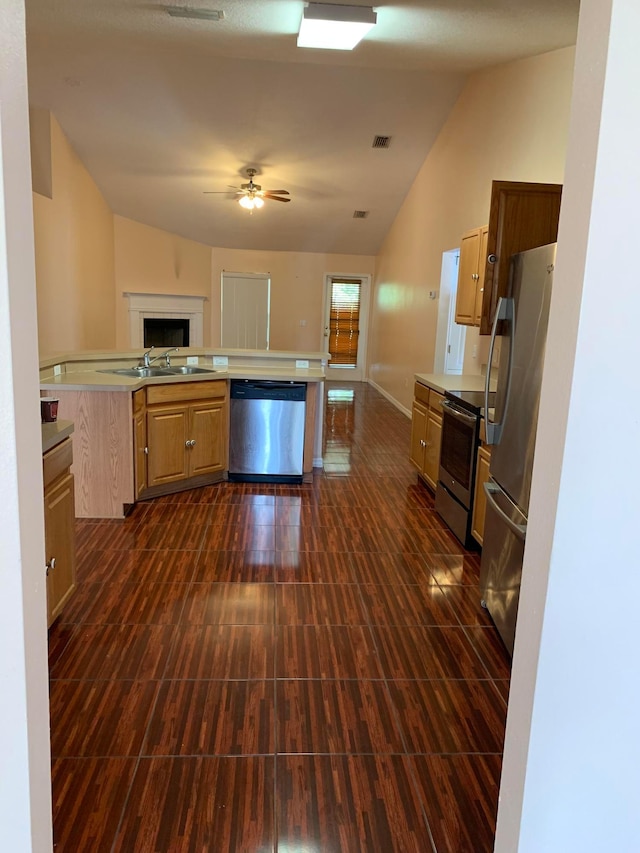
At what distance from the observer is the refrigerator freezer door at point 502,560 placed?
93.0 inches

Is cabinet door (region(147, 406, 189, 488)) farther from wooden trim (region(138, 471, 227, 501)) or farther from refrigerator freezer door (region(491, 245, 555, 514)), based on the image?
refrigerator freezer door (region(491, 245, 555, 514))

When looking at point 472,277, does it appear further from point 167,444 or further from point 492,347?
point 167,444

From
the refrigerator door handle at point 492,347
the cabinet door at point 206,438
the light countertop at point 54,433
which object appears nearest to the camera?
the light countertop at point 54,433

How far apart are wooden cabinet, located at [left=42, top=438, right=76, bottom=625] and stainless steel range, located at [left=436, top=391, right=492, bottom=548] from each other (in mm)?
2128

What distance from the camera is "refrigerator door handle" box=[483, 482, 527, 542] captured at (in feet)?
7.63

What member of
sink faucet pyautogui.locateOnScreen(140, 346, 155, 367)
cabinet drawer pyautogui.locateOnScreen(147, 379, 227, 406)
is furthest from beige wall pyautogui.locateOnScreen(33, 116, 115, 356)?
cabinet drawer pyautogui.locateOnScreen(147, 379, 227, 406)

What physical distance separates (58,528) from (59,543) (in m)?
0.08

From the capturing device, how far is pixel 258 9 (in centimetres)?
370

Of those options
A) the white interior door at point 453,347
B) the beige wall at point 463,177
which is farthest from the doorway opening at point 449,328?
the beige wall at point 463,177

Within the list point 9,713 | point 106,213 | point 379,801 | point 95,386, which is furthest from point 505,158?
point 106,213

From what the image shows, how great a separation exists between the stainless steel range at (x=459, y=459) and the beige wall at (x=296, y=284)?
696 centimetres

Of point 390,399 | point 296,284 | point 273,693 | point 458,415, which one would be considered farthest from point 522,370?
point 296,284

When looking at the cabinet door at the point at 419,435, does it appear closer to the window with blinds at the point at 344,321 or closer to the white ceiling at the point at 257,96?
the white ceiling at the point at 257,96

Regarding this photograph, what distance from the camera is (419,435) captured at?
4.78m
